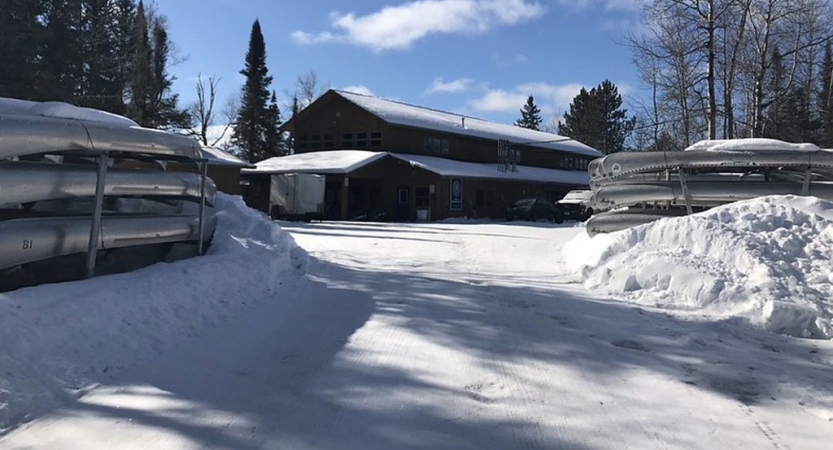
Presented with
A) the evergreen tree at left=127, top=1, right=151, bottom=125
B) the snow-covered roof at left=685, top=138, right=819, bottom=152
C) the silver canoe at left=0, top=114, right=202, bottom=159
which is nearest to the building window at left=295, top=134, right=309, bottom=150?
the evergreen tree at left=127, top=1, right=151, bottom=125

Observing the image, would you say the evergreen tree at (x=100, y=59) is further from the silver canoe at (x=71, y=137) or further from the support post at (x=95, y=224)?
the support post at (x=95, y=224)

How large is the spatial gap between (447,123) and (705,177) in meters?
30.8

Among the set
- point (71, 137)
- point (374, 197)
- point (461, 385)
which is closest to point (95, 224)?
point (71, 137)

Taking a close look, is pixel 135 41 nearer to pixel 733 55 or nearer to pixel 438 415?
pixel 733 55

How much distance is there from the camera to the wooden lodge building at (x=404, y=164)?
1378 inches

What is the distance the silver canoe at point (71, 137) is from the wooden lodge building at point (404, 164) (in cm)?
2393

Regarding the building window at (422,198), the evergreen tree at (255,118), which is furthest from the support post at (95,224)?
the evergreen tree at (255,118)

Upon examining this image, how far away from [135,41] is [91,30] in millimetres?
8695

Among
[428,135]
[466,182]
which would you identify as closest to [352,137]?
[428,135]

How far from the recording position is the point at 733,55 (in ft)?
82.1

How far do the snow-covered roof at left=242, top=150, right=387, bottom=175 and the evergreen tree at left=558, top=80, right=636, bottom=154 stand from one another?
3454 centimetres

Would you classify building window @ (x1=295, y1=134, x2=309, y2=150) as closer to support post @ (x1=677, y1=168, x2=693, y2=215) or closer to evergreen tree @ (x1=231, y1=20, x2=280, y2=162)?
evergreen tree @ (x1=231, y1=20, x2=280, y2=162)

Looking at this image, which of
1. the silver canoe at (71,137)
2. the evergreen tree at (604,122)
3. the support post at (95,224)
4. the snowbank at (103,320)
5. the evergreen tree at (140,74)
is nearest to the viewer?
the snowbank at (103,320)

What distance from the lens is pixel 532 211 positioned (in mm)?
34938
